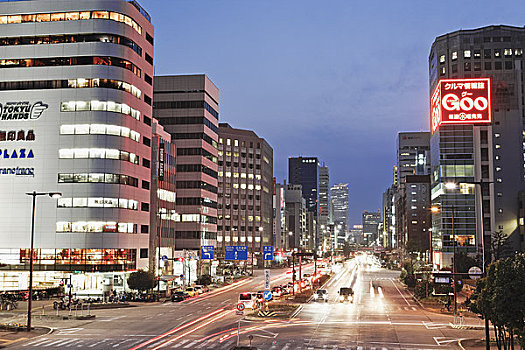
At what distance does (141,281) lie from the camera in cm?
8169

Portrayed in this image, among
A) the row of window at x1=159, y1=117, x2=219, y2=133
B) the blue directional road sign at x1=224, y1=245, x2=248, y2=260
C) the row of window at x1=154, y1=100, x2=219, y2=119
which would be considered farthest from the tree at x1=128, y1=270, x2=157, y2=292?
the row of window at x1=154, y1=100, x2=219, y2=119

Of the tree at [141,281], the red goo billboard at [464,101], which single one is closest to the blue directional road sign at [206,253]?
the tree at [141,281]

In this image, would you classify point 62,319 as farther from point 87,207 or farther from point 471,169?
point 471,169

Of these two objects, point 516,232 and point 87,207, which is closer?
point 87,207

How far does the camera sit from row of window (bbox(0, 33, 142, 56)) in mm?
91188

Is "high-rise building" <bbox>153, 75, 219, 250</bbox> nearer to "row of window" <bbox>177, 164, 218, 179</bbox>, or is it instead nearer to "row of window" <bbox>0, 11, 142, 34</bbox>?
"row of window" <bbox>177, 164, 218, 179</bbox>

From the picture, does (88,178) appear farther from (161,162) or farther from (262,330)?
(262,330)

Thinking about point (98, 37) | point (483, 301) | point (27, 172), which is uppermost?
point (98, 37)

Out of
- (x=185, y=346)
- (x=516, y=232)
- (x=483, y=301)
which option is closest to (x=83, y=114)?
Answer: (x=185, y=346)

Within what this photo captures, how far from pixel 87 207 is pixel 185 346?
52267mm

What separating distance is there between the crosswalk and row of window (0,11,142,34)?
2484 inches

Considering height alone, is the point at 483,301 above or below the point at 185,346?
above

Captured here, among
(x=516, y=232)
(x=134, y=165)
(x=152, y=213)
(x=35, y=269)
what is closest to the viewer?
(x=35, y=269)

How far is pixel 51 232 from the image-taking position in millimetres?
86938
